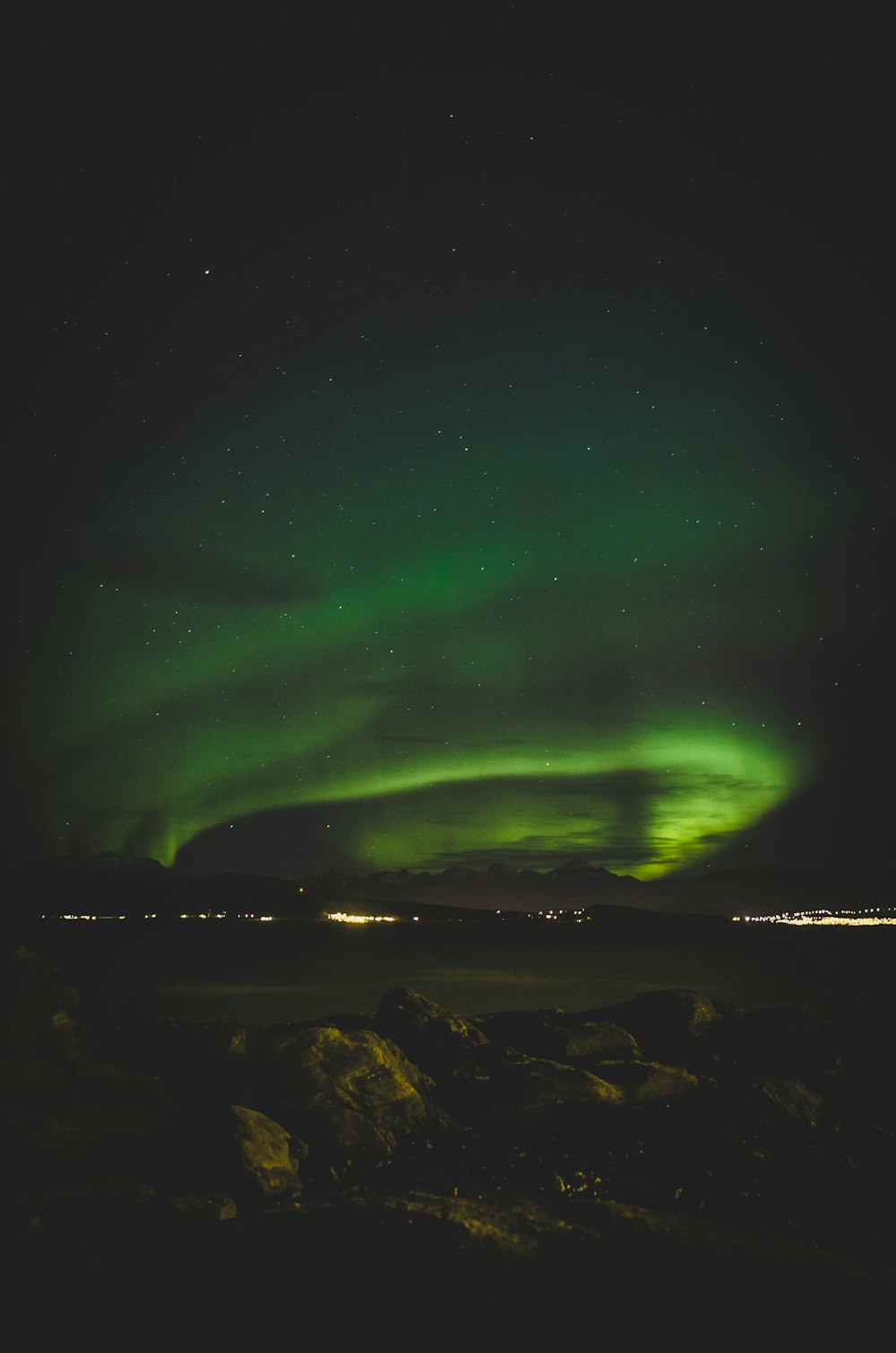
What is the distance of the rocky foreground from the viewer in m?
9.53

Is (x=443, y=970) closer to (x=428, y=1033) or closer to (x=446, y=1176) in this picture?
(x=428, y=1033)

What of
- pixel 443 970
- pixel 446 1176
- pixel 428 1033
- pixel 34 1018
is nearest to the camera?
pixel 446 1176

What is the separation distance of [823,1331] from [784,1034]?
922 centimetres

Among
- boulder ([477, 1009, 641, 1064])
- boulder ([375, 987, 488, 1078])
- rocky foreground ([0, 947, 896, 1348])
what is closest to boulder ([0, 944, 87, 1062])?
rocky foreground ([0, 947, 896, 1348])

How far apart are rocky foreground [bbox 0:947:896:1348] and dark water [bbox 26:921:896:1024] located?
1418 cm

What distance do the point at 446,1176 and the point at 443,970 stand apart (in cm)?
6799

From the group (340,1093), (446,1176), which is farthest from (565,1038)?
(446,1176)

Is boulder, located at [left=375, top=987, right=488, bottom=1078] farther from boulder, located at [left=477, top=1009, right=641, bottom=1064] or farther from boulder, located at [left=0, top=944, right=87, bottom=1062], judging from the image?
boulder, located at [left=0, top=944, right=87, bottom=1062]

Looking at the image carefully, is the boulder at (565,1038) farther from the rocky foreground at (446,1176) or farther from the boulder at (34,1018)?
the boulder at (34,1018)

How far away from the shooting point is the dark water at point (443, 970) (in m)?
51.8

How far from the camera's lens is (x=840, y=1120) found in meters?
14.6

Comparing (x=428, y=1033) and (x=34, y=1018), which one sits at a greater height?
(x=34, y=1018)

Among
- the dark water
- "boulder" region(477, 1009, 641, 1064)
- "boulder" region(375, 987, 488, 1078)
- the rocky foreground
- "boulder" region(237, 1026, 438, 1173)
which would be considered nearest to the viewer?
the rocky foreground

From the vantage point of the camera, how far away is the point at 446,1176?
1316cm
